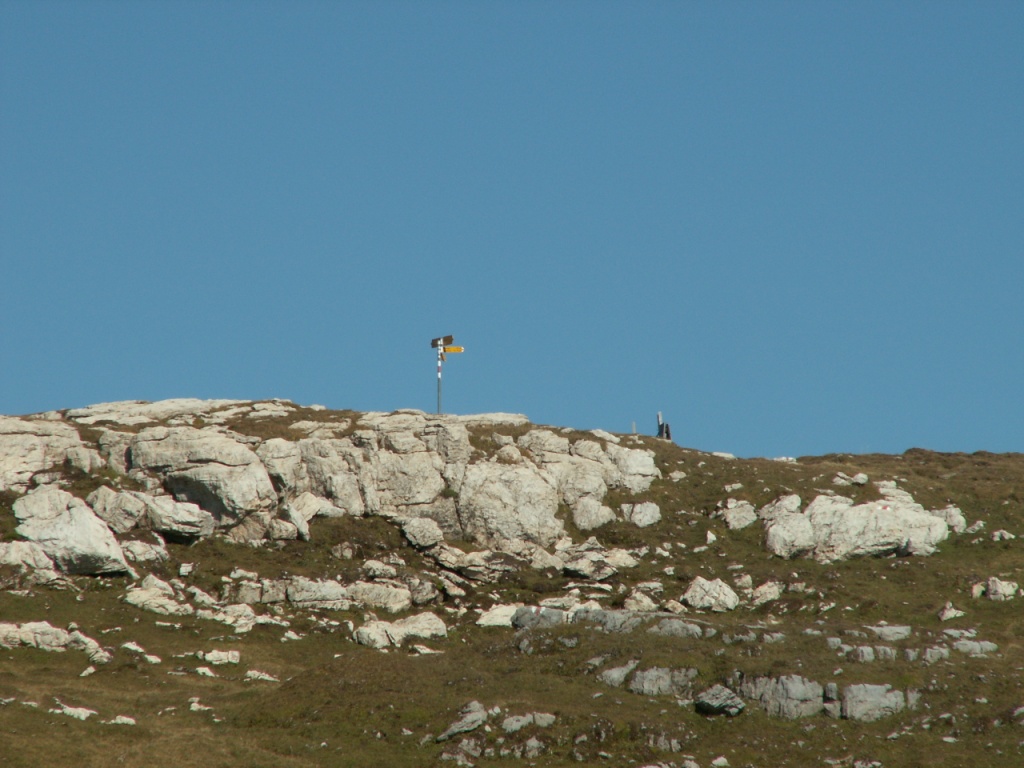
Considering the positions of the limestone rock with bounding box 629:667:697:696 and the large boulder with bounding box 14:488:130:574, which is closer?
the limestone rock with bounding box 629:667:697:696

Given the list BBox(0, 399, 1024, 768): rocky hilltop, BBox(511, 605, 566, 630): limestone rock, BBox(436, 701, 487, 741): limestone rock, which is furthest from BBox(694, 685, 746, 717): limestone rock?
BBox(511, 605, 566, 630): limestone rock

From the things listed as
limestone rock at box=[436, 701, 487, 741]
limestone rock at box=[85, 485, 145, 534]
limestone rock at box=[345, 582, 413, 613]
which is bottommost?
limestone rock at box=[436, 701, 487, 741]

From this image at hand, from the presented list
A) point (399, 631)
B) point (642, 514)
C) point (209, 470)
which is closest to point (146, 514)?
point (209, 470)

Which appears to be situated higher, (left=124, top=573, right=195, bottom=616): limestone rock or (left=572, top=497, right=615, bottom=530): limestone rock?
(left=572, top=497, right=615, bottom=530): limestone rock

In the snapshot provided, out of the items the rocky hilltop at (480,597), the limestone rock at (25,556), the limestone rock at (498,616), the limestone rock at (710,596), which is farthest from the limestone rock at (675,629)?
the limestone rock at (25,556)

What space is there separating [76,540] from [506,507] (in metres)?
29.8

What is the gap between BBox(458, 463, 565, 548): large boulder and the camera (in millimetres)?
83625

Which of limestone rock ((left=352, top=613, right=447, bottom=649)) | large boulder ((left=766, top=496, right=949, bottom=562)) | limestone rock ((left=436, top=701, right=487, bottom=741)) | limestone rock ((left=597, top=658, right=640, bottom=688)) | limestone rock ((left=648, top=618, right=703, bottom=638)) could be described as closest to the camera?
limestone rock ((left=436, top=701, right=487, bottom=741))

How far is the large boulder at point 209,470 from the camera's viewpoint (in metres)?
79.4

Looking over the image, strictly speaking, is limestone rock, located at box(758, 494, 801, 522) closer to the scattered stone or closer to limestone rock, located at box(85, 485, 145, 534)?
the scattered stone

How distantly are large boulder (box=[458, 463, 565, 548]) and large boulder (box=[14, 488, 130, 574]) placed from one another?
24630mm

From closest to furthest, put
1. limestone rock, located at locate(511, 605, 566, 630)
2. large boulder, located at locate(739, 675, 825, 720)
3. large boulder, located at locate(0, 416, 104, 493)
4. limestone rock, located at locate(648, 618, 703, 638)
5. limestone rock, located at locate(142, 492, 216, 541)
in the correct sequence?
large boulder, located at locate(739, 675, 825, 720)
limestone rock, located at locate(648, 618, 703, 638)
limestone rock, located at locate(511, 605, 566, 630)
limestone rock, located at locate(142, 492, 216, 541)
large boulder, located at locate(0, 416, 104, 493)

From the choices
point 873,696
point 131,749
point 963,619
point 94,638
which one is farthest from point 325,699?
point 963,619

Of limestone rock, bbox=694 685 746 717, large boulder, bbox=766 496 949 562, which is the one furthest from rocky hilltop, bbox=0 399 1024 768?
large boulder, bbox=766 496 949 562
